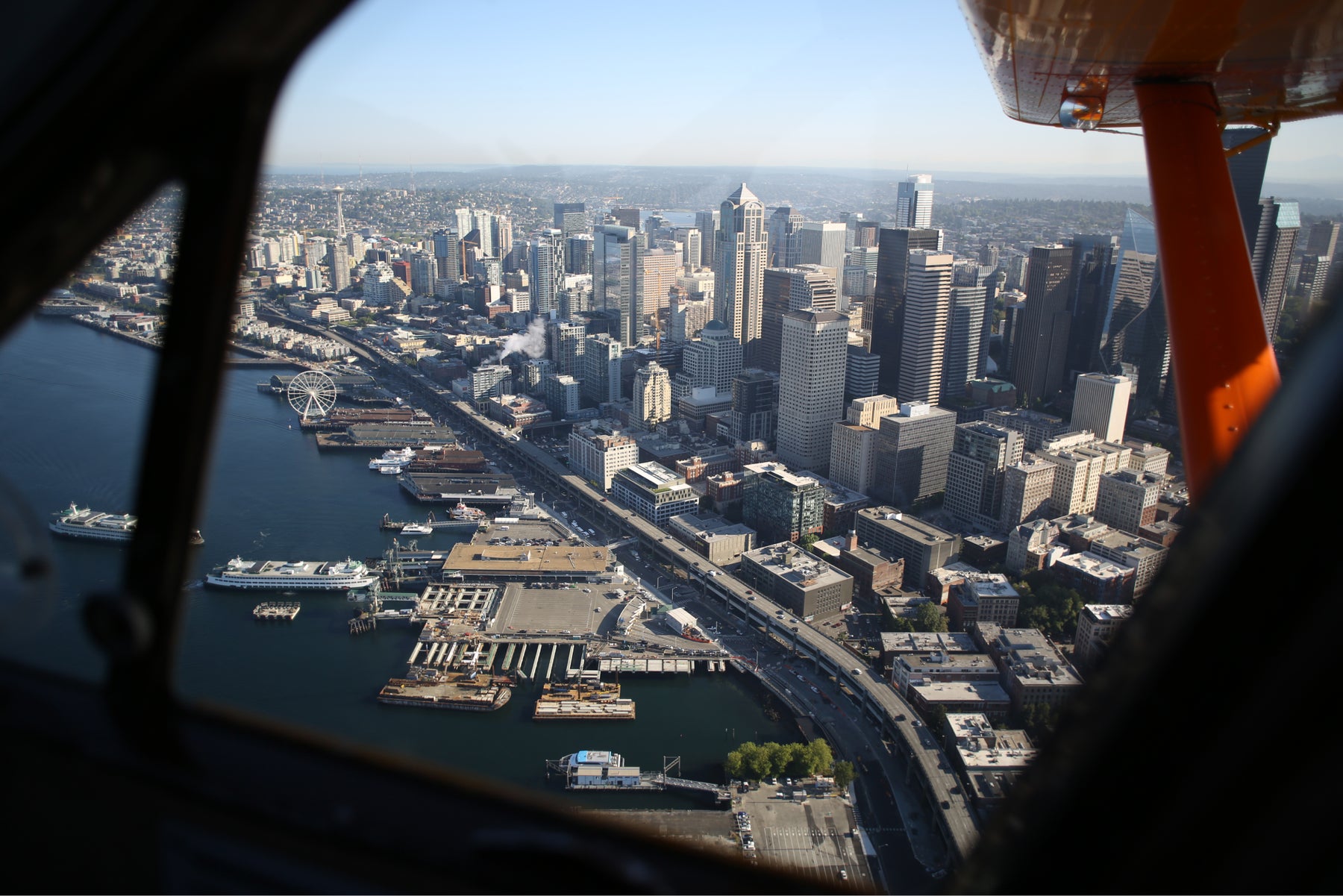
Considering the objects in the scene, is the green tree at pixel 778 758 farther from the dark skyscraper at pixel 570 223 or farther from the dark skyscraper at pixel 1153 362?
the dark skyscraper at pixel 570 223

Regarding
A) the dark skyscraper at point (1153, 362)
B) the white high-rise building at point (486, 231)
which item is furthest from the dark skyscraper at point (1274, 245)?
the white high-rise building at point (486, 231)

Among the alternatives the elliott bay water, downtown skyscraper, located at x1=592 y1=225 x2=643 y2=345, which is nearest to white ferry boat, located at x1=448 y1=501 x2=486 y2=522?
the elliott bay water

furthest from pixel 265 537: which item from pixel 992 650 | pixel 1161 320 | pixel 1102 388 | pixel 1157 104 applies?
pixel 1161 320

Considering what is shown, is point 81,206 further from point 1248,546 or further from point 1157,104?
point 1157,104

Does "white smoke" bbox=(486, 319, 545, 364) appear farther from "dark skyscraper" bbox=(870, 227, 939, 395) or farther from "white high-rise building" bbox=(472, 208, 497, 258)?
"dark skyscraper" bbox=(870, 227, 939, 395)

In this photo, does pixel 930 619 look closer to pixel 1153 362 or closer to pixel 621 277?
pixel 1153 362

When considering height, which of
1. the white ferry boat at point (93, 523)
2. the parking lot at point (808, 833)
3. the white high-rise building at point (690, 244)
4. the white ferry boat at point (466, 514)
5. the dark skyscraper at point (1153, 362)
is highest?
the white high-rise building at point (690, 244)

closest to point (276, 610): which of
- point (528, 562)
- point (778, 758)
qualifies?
point (528, 562)
